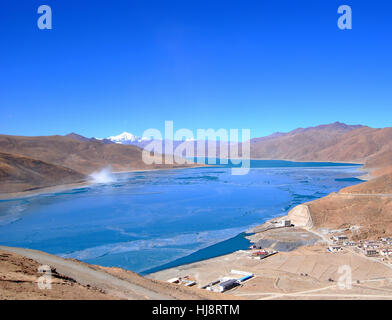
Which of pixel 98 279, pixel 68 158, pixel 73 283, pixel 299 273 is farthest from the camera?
pixel 68 158

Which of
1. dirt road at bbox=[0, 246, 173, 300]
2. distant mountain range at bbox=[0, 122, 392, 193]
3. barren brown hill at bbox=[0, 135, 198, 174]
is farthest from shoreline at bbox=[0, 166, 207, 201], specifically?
dirt road at bbox=[0, 246, 173, 300]

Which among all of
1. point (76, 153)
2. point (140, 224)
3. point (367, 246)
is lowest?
point (140, 224)

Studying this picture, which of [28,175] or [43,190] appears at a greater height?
[28,175]

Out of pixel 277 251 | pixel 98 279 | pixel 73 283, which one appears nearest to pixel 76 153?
pixel 277 251

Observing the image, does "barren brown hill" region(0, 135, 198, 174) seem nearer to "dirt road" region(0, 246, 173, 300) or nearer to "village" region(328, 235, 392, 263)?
"village" region(328, 235, 392, 263)

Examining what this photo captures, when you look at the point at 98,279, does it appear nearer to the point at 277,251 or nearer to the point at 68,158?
the point at 277,251

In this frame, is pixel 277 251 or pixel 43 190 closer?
pixel 277 251

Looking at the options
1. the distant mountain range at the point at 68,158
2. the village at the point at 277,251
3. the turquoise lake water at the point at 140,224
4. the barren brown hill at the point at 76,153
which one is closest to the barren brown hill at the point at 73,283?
the village at the point at 277,251
